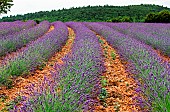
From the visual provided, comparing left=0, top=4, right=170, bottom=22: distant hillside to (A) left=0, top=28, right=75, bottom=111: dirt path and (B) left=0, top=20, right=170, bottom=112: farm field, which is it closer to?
(A) left=0, top=28, right=75, bottom=111: dirt path

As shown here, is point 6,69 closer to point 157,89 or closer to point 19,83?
point 19,83

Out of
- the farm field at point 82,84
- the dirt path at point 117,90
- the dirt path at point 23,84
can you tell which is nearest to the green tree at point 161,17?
Result: the farm field at point 82,84

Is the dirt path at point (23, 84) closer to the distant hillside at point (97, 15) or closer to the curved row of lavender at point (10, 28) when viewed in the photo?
the curved row of lavender at point (10, 28)

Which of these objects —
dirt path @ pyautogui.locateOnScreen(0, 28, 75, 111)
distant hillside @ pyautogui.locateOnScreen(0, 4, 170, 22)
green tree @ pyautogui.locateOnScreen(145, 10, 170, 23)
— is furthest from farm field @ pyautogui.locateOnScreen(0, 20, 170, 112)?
distant hillside @ pyautogui.locateOnScreen(0, 4, 170, 22)

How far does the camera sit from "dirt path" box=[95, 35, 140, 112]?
14.0 feet

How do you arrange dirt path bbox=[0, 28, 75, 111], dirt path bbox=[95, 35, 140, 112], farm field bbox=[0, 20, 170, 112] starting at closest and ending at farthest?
farm field bbox=[0, 20, 170, 112]
dirt path bbox=[95, 35, 140, 112]
dirt path bbox=[0, 28, 75, 111]

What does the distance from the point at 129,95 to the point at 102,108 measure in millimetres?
788

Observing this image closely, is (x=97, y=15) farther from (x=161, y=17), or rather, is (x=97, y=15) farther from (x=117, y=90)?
(x=117, y=90)

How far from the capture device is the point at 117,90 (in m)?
5.15

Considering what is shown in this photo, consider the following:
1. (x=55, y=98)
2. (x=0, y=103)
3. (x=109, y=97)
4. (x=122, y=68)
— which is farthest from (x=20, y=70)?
(x=55, y=98)

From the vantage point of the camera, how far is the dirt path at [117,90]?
14.0 feet

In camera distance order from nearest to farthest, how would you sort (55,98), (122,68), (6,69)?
(55,98) → (6,69) → (122,68)

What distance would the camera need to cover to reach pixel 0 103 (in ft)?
A: 13.9

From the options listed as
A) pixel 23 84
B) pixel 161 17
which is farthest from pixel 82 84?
pixel 161 17
